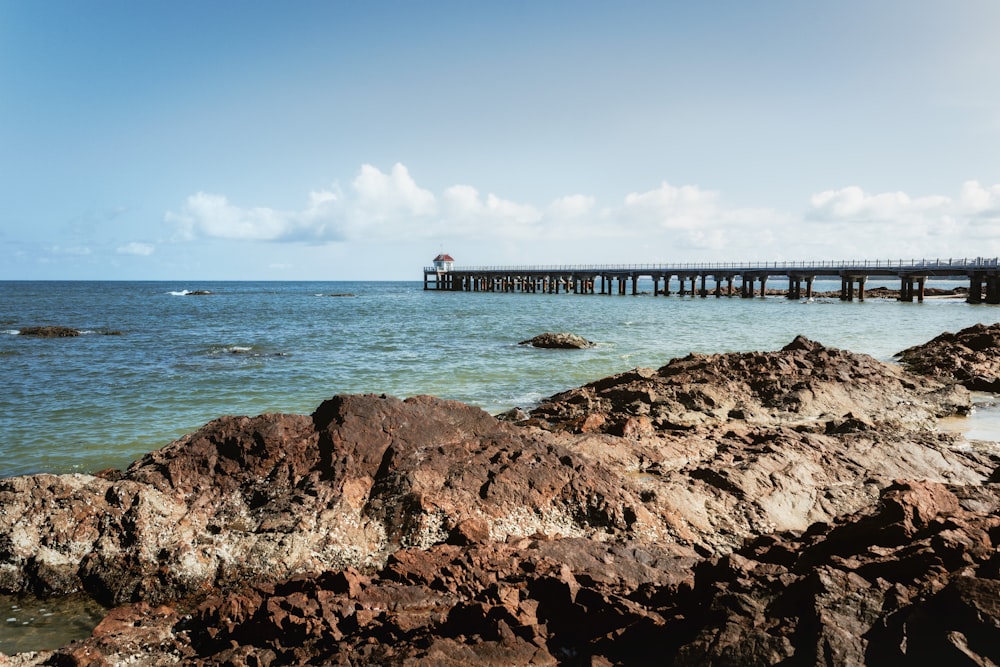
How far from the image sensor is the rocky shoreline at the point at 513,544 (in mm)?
3588

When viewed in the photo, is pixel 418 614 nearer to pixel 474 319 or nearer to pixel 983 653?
pixel 983 653

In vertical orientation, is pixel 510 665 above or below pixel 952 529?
below

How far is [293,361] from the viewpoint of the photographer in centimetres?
2334

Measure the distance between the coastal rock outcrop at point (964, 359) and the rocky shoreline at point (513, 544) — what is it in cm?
810

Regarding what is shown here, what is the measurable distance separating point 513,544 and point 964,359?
1750 cm

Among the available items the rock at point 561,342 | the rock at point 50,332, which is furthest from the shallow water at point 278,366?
the rock at point 50,332

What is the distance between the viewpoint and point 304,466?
22.6ft

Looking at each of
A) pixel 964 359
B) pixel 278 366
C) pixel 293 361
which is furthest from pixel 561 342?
pixel 964 359

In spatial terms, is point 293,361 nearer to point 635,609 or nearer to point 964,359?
point 635,609

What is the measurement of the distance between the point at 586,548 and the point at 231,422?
4.48 metres

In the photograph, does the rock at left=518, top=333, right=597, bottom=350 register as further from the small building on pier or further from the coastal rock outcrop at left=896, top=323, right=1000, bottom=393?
the small building on pier

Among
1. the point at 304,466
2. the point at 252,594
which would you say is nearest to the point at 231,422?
the point at 304,466

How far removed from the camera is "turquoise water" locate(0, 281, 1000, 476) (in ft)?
42.6

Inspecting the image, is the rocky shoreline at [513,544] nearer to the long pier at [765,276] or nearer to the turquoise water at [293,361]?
the turquoise water at [293,361]
